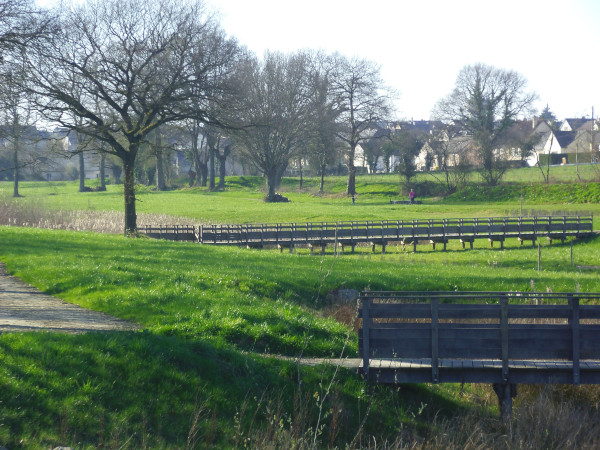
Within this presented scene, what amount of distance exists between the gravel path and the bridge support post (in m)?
5.88

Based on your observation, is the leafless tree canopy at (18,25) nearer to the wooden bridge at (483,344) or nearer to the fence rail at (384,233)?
the wooden bridge at (483,344)

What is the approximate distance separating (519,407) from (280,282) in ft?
25.8

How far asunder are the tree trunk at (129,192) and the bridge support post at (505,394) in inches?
855

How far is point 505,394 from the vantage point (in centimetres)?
945

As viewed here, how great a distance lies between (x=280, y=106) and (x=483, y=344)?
182ft

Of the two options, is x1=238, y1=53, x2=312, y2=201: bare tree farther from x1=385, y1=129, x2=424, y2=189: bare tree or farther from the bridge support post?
the bridge support post

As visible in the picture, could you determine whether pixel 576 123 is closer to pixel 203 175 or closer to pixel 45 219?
pixel 203 175

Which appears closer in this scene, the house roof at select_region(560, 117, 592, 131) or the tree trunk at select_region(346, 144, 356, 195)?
the tree trunk at select_region(346, 144, 356, 195)

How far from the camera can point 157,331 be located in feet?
33.6

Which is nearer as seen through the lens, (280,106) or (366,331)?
(366,331)

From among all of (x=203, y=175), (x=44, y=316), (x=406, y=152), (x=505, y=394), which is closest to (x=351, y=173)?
(x=406, y=152)

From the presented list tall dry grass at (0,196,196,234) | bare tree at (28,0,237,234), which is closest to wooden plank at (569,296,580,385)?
bare tree at (28,0,237,234)

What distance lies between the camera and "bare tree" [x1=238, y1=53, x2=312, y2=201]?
62.8 metres

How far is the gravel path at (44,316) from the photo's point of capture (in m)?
10.2
